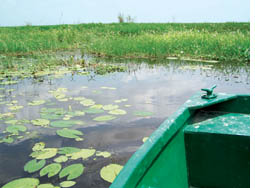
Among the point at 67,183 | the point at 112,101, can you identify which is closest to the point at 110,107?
the point at 112,101

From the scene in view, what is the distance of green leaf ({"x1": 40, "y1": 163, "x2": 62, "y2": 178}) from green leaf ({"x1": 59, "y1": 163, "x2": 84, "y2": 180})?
52mm

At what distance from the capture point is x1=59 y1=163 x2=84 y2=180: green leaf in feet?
5.38

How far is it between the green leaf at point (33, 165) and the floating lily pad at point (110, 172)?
44 centimetres

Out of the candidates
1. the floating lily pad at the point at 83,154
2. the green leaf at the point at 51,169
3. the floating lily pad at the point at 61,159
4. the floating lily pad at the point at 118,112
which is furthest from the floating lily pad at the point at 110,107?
the green leaf at the point at 51,169

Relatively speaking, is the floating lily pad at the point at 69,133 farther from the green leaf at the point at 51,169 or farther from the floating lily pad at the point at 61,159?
the green leaf at the point at 51,169

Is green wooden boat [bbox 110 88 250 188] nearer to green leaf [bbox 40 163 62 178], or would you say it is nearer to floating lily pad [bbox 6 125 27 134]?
green leaf [bbox 40 163 62 178]

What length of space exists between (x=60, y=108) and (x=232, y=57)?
517 cm

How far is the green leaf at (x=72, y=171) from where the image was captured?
5.38ft

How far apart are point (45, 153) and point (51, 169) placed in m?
0.25

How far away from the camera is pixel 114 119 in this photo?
2.64 meters

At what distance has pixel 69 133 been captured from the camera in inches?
87.7

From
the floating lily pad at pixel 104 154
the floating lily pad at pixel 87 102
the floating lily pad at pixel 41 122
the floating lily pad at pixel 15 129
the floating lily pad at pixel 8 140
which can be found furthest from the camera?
the floating lily pad at pixel 87 102

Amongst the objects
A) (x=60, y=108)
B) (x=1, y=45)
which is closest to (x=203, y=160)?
(x=60, y=108)
